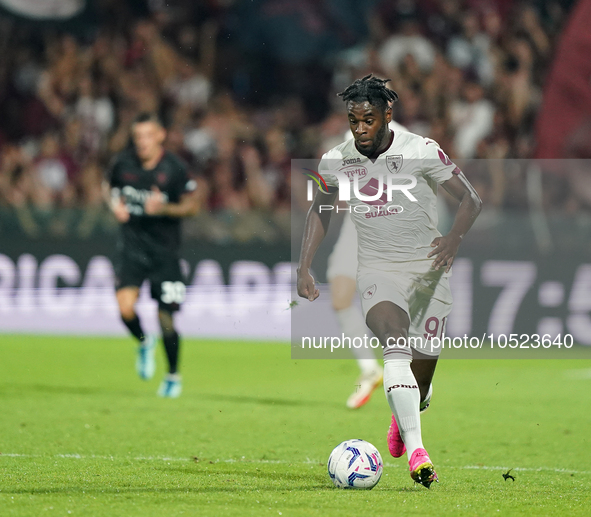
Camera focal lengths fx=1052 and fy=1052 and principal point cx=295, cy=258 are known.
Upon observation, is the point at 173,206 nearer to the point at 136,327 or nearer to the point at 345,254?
the point at 136,327

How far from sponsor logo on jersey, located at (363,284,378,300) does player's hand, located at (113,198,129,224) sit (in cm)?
421

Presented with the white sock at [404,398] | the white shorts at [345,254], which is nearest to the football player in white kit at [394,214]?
the white sock at [404,398]

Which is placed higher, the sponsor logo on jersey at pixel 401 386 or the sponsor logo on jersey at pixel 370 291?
the sponsor logo on jersey at pixel 370 291

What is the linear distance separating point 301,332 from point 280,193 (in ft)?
15.2

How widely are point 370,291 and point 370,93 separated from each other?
1001 millimetres

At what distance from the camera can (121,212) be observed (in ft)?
30.1

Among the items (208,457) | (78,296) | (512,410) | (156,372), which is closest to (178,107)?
(78,296)

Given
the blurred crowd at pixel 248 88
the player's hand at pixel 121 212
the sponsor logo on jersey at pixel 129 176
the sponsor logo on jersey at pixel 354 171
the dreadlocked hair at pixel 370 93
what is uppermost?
the blurred crowd at pixel 248 88

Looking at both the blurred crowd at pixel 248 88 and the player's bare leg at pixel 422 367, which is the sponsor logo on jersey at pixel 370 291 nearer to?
the player's bare leg at pixel 422 367

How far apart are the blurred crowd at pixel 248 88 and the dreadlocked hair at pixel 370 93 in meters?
7.03

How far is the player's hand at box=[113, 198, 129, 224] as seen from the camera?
360 inches

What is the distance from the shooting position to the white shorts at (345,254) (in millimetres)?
8203

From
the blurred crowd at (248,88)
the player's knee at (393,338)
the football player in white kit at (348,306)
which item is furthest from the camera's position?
the blurred crowd at (248,88)

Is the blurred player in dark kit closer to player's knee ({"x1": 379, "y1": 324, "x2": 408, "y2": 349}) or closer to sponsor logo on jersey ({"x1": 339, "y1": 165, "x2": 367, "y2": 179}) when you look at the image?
sponsor logo on jersey ({"x1": 339, "y1": 165, "x2": 367, "y2": 179})
